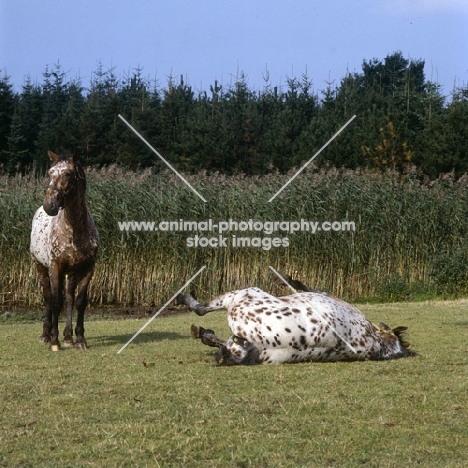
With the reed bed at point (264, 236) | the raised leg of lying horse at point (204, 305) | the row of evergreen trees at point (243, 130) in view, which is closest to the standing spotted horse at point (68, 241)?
the raised leg of lying horse at point (204, 305)

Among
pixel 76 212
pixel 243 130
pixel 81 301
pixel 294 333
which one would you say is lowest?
pixel 294 333

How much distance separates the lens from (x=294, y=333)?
25.6 ft

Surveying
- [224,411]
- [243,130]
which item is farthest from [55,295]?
[243,130]

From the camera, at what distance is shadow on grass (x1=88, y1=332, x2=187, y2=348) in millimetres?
10284

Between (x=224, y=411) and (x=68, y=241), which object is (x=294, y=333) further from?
(x=68, y=241)

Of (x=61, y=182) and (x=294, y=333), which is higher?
(x=61, y=182)

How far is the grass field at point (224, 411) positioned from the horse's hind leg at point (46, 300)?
1109mm

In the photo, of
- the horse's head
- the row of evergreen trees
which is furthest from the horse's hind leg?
the row of evergreen trees

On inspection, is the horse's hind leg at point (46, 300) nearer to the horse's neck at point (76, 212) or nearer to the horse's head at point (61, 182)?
the horse's neck at point (76, 212)

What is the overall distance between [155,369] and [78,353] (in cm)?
167

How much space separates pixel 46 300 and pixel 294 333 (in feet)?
13.6

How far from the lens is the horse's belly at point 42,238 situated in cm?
1007

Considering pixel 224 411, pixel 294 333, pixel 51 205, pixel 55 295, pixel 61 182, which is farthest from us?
pixel 55 295

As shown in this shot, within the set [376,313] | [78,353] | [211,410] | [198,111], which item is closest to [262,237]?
[376,313]
